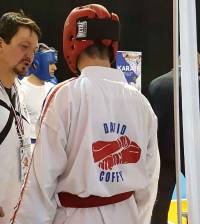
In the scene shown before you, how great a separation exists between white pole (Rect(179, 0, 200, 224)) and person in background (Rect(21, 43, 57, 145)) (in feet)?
6.73

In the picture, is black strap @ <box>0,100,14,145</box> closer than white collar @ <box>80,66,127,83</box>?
No

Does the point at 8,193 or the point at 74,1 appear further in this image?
the point at 74,1

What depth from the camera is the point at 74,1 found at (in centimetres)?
650

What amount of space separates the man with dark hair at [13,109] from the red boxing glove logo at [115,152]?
497 mm

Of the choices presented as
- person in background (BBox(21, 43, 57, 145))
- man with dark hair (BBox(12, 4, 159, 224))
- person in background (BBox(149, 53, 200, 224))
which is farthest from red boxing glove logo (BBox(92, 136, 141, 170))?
person in background (BBox(21, 43, 57, 145))

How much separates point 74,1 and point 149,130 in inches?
201

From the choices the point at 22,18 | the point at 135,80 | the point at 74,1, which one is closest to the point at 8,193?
the point at 22,18

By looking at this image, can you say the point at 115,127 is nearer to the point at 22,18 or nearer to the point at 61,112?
the point at 61,112

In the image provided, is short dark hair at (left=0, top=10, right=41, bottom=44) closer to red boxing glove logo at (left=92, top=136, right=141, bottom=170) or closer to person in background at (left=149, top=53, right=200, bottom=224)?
red boxing glove logo at (left=92, top=136, right=141, bottom=170)

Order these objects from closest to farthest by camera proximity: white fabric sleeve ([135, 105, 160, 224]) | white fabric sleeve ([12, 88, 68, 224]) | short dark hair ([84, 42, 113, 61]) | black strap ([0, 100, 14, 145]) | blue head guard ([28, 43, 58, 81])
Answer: white fabric sleeve ([12, 88, 68, 224]), short dark hair ([84, 42, 113, 61]), white fabric sleeve ([135, 105, 160, 224]), black strap ([0, 100, 14, 145]), blue head guard ([28, 43, 58, 81])

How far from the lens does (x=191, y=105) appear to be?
1.51 meters

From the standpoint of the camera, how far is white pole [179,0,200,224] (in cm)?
148

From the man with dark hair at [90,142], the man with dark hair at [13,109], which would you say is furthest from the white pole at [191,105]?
the man with dark hair at [13,109]

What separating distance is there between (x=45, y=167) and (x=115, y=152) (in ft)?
0.85
